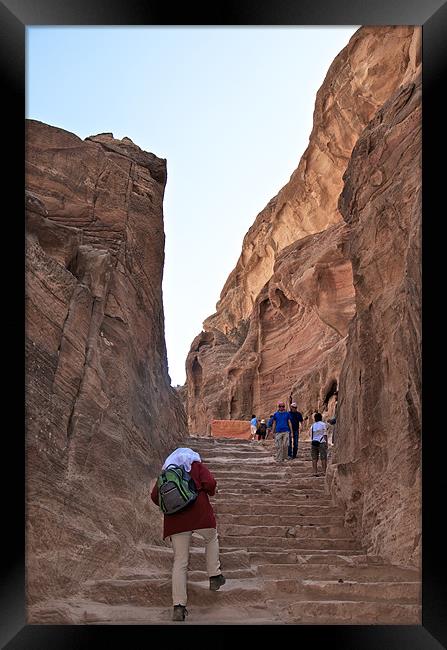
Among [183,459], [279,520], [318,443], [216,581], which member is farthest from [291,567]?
[318,443]

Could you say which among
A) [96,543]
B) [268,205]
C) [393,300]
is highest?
[268,205]

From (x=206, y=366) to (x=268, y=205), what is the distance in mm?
10046

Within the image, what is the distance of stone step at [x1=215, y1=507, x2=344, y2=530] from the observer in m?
9.87

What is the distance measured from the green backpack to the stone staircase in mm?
1014

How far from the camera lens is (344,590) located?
7348 mm

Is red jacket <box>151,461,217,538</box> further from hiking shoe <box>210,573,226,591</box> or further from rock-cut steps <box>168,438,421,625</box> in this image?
rock-cut steps <box>168,438,421,625</box>

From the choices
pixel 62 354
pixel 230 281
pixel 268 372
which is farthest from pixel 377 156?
pixel 230 281

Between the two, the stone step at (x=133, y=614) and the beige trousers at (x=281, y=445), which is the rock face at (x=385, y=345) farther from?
the beige trousers at (x=281, y=445)

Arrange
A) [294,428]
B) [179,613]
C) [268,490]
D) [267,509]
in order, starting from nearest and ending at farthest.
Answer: [179,613] < [267,509] < [268,490] < [294,428]

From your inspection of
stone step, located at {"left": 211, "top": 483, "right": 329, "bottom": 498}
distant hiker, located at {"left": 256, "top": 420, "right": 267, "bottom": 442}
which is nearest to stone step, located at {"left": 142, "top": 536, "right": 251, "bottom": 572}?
stone step, located at {"left": 211, "top": 483, "right": 329, "bottom": 498}

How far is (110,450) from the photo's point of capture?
28.7ft

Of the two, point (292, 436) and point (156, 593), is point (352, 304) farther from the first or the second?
point (156, 593)
